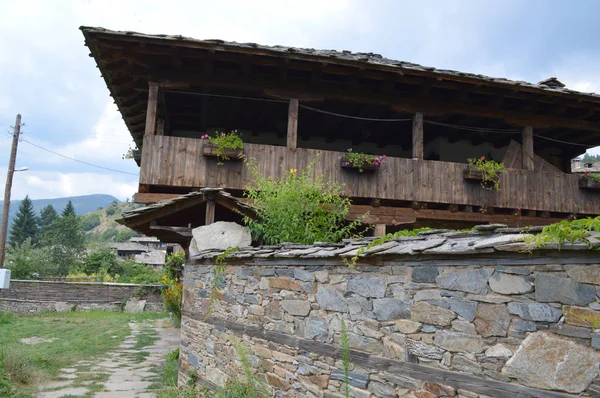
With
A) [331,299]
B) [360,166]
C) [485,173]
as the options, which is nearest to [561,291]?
[331,299]

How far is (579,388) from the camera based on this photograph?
2.12 m

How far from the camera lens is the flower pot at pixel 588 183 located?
9.07 m

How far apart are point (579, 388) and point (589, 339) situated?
22 centimetres

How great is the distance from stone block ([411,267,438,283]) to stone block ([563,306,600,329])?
75 centimetres

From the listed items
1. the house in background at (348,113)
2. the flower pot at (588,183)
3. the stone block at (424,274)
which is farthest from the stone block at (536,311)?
the flower pot at (588,183)

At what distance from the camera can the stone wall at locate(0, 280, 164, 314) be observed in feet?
61.2

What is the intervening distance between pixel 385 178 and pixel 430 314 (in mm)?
5595

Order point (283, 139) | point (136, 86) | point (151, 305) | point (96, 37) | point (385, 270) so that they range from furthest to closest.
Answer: point (151, 305) → point (283, 139) → point (136, 86) → point (96, 37) → point (385, 270)

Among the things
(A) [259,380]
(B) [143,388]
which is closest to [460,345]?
(A) [259,380]

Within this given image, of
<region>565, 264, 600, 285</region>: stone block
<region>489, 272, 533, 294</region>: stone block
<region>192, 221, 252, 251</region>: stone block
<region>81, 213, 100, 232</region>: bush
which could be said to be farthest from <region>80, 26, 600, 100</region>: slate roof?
<region>81, 213, 100, 232</region>: bush

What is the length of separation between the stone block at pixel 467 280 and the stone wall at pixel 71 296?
62.5ft

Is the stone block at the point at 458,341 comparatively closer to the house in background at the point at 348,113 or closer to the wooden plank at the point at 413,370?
the wooden plank at the point at 413,370

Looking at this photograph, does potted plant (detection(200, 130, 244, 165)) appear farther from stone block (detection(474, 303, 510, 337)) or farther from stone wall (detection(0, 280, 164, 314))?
stone wall (detection(0, 280, 164, 314))

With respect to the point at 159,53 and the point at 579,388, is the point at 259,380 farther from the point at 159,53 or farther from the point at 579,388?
the point at 159,53
